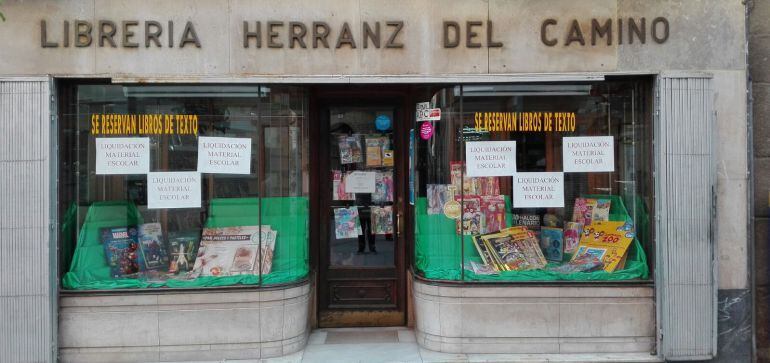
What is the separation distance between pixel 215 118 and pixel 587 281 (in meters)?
4.30

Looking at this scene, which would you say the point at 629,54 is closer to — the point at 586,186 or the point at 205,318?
the point at 586,186

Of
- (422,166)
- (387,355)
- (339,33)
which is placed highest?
(339,33)

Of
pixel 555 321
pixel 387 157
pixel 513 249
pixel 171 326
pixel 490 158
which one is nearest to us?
pixel 171 326

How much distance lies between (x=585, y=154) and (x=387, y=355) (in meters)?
3.02

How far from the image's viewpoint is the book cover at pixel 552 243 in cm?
612

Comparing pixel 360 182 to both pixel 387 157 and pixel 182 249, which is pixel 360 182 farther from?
pixel 182 249

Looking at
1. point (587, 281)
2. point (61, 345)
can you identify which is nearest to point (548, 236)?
point (587, 281)

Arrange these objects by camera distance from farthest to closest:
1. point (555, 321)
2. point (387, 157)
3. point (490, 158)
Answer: point (387, 157)
point (490, 158)
point (555, 321)

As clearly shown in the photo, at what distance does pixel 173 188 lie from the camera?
18.8ft

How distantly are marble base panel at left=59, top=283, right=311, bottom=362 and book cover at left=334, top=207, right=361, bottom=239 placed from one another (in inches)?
51.1

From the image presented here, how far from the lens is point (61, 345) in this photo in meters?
5.45

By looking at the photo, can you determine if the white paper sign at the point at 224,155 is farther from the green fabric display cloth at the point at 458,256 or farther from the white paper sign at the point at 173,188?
the green fabric display cloth at the point at 458,256

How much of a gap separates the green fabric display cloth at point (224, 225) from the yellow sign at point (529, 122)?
225 cm

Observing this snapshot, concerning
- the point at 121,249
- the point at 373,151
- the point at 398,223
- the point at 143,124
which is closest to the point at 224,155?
the point at 143,124
